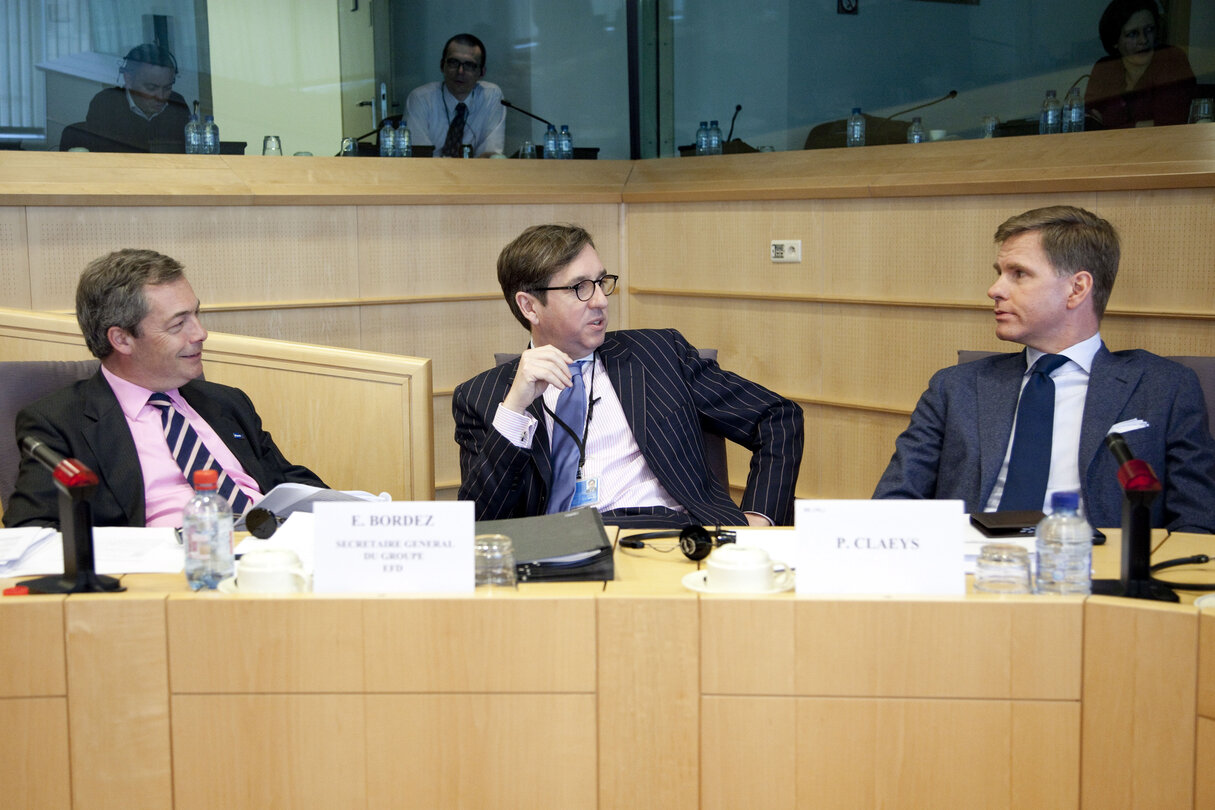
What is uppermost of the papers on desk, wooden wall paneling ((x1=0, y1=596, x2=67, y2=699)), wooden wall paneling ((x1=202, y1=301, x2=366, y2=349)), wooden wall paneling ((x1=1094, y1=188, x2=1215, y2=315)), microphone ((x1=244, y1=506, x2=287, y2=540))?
wooden wall paneling ((x1=1094, y1=188, x2=1215, y2=315))

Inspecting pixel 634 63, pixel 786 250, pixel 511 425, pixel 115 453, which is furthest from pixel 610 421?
pixel 634 63

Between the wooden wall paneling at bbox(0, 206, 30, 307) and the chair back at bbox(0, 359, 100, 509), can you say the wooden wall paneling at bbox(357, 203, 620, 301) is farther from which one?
the chair back at bbox(0, 359, 100, 509)

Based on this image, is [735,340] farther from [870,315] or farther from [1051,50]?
[1051,50]

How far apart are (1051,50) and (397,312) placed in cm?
264

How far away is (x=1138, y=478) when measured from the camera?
1329mm

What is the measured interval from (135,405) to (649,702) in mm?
1543

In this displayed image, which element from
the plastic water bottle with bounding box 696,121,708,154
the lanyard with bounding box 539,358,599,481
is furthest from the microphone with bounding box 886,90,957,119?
the lanyard with bounding box 539,358,599,481

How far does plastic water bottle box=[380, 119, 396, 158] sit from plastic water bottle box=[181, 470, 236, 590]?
3.38m

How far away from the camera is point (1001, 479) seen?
230cm

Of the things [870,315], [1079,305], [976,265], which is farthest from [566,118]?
[1079,305]

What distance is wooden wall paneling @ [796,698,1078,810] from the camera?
1306mm

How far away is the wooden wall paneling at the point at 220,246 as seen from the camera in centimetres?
382

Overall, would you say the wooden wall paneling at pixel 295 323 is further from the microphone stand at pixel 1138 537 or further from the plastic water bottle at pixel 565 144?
the microphone stand at pixel 1138 537

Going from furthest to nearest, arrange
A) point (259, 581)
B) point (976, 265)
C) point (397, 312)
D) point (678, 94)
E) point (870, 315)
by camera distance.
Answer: point (678, 94) < point (397, 312) < point (870, 315) < point (976, 265) < point (259, 581)
